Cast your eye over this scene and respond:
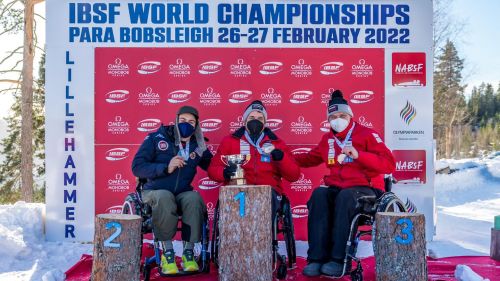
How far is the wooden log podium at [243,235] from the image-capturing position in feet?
11.2

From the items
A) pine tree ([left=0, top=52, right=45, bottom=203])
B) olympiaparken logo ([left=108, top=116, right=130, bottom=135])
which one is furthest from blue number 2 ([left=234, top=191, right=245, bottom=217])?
pine tree ([left=0, top=52, right=45, bottom=203])

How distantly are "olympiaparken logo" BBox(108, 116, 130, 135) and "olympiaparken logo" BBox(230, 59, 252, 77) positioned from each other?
1231 millimetres

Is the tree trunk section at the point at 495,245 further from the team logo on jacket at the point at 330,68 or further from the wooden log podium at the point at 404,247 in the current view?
the team logo on jacket at the point at 330,68

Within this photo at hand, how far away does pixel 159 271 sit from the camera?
365cm

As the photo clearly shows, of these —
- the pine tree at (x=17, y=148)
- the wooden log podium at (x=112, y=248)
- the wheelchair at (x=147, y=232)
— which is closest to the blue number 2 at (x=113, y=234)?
the wooden log podium at (x=112, y=248)

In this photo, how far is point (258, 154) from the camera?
4.29 metres

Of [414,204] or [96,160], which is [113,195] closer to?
[96,160]

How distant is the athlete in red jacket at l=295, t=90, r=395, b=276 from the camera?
11.8ft

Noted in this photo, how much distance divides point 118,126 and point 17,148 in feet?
49.2

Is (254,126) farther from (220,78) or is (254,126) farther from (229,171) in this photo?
(220,78)

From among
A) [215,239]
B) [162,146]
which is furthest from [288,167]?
[162,146]

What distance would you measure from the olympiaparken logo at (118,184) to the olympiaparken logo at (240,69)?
5.19 ft

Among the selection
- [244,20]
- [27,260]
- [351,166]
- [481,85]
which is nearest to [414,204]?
[351,166]

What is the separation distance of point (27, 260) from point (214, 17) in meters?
2.94
